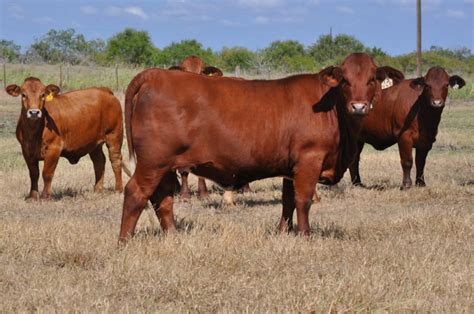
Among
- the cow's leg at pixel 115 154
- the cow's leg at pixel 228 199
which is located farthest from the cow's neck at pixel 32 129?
the cow's leg at pixel 228 199

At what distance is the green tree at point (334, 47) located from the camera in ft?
259

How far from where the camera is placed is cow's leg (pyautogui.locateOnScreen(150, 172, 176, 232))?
7961 mm

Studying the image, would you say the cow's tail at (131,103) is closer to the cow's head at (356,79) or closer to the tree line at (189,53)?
the cow's head at (356,79)

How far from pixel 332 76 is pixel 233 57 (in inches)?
2625

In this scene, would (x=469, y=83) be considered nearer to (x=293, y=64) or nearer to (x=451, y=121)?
(x=451, y=121)

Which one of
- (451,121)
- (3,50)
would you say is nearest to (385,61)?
(3,50)

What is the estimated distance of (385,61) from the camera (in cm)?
7275

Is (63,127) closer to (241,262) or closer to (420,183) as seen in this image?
(420,183)

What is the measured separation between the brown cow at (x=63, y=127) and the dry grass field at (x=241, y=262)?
3.71 ft

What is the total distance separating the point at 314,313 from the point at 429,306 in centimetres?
83

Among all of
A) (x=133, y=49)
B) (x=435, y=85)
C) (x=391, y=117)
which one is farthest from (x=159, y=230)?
(x=133, y=49)

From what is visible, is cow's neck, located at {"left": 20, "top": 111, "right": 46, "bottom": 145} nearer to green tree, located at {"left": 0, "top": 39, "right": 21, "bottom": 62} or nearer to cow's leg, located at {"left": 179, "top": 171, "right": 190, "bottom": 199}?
cow's leg, located at {"left": 179, "top": 171, "right": 190, "bottom": 199}

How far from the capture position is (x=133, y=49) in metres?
70.6

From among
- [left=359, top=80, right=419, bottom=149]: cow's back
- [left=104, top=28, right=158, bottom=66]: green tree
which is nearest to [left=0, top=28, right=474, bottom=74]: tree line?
[left=104, top=28, right=158, bottom=66]: green tree
